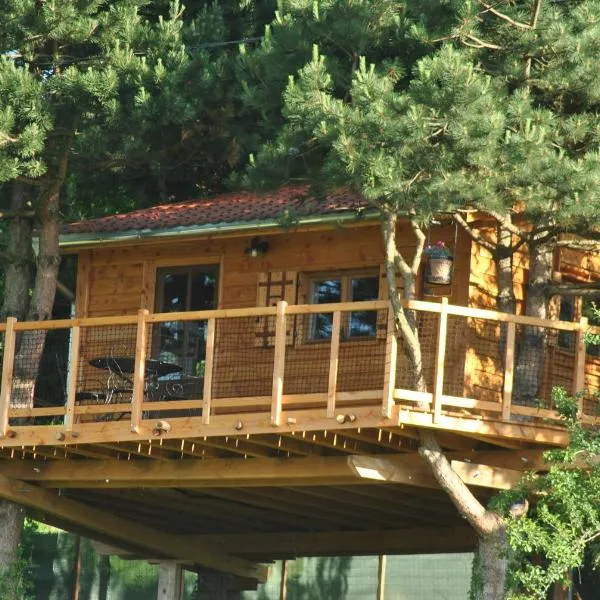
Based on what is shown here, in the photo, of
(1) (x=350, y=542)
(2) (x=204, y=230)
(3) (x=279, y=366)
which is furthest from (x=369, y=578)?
(3) (x=279, y=366)

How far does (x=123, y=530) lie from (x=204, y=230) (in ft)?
15.8

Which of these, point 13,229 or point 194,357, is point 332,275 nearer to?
point 194,357

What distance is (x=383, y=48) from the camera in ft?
59.4

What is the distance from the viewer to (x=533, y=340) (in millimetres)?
19188

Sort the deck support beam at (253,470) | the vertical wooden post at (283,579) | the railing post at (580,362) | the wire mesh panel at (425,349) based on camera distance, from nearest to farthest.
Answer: the railing post at (580,362)
the wire mesh panel at (425,349)
the deck support beam at (253,470)
the vertical wooden post at (283,579)

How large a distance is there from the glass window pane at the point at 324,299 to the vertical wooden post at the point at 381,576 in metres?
5.31

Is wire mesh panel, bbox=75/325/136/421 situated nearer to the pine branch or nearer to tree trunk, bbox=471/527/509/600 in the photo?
tree trunk, bbox=471/527/509/600

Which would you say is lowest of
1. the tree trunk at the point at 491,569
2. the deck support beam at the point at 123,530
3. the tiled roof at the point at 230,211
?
the tree trunk at the point at 491,569

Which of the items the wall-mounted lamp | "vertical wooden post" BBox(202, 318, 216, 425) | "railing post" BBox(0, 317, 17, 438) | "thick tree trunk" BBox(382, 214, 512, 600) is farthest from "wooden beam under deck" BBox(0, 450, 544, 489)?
the wall-mounted lamp

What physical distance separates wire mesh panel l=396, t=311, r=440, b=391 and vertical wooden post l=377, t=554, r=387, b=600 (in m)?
6.36

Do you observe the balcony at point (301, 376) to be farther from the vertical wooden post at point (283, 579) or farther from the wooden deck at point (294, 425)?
the vertical wooden post at point (283, 579)

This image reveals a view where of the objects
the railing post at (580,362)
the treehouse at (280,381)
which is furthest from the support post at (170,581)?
the railing post at (580,362)

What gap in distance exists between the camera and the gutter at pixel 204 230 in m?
19.9

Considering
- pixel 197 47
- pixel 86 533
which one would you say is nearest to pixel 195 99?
pixel 197 47
